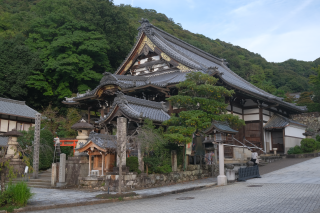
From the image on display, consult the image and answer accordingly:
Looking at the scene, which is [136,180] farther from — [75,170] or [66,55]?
[66,55]

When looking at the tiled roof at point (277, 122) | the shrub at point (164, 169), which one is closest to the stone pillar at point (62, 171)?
the shrub at point (164, 169)

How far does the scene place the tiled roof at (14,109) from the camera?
30722 millimetres

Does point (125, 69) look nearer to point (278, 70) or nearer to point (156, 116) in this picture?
point (156, 116)

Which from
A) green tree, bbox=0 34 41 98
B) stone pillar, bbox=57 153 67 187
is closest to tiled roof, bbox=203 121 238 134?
stone pillar, bbox=57 153 67 187

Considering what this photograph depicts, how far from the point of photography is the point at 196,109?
54.9 ft

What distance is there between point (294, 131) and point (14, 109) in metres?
30.3

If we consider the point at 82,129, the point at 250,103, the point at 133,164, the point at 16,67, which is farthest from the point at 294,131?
the point at 16,67

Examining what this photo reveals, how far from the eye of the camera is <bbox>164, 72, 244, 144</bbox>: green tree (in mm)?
14931

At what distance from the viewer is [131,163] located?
47.5 ft

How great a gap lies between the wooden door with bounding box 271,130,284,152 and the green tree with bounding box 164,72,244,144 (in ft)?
42.2

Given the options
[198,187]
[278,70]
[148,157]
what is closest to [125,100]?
[148,157]

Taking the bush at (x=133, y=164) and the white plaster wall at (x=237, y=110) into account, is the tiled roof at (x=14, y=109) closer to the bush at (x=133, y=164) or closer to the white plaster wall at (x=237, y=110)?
the bush at (x=133, y=164)

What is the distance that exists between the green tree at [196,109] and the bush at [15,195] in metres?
7.05

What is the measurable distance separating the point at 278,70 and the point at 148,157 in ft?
228
